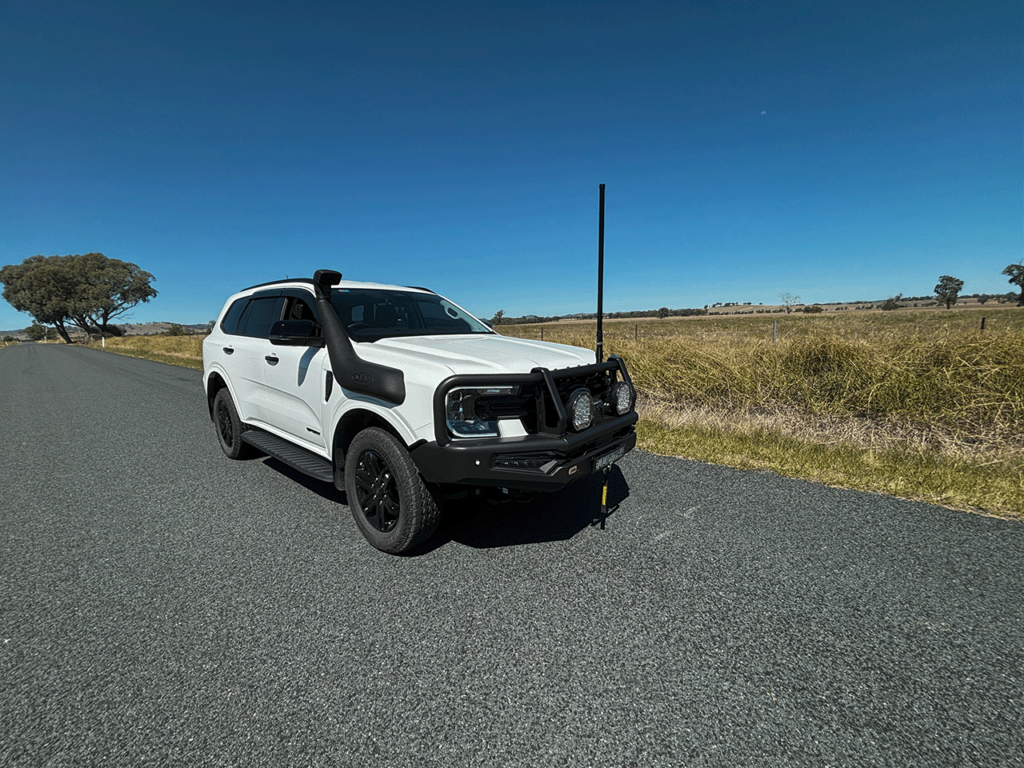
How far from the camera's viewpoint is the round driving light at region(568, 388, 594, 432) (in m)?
2.74

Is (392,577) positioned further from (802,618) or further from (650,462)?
(650,462)

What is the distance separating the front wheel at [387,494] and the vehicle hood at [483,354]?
548 millimetres

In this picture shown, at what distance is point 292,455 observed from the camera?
3.78 meters

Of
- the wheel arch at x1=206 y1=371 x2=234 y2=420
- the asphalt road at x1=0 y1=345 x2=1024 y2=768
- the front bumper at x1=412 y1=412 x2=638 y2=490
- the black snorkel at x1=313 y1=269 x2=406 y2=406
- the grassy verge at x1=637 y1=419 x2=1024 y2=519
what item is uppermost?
the black snorkel at x1=313 y1=269 x2=406 y2=406

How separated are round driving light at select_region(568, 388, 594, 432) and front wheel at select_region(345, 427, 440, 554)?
0.97 m

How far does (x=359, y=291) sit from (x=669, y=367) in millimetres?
5566

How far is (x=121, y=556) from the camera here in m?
2.98

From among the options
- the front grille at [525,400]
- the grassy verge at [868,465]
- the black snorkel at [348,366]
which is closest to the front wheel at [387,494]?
the black snorkel at [348,366]

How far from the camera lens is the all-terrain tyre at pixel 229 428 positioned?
4.89 meters

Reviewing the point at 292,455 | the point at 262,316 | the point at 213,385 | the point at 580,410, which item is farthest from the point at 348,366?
the point at 213,385

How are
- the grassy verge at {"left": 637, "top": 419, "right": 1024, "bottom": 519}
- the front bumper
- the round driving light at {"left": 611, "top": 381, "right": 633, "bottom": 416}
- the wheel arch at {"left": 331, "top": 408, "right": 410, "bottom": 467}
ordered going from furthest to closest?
the grassy verge at {"left": 637, "top": 419, "right": 1024, "bottom": 519} → the round driving light at {"left": 611, "top": 381, "right": 633, "bottom": 416} → the wheel arch at {"left": 331, "top": 408, "right": 410, "bottom": 467} → the front bumper

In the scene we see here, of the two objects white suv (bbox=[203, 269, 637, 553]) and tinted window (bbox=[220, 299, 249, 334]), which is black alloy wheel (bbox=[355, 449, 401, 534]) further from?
tinted window (bbox=[220, 299, 249, 334])

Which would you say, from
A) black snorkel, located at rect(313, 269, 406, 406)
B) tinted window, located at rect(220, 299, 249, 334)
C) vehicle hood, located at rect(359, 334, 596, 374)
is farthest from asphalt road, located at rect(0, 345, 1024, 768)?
tinted window, located at rect(220, 299, 249, 334)

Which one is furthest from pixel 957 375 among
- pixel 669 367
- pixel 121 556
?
pixel 121 556
